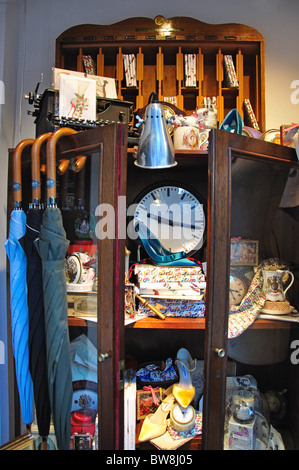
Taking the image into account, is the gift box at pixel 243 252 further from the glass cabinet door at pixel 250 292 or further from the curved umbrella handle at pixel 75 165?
the curved umbrella handle at pixel 75 165

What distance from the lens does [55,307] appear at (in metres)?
1.14

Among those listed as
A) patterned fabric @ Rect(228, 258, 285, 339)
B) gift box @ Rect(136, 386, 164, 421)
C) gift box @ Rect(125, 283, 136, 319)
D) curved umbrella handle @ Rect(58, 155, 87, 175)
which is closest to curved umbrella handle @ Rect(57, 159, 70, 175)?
curved umbrella handle @ Rect(58, 155, 87, 175)

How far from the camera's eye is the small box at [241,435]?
47.3 inches

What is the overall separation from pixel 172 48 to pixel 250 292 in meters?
1.35

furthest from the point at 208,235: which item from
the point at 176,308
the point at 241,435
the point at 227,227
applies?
the point at 241,435

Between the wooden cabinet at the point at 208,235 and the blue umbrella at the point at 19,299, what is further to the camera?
the blue umbrella at the point at 19,299

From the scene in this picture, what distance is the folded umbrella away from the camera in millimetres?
1189

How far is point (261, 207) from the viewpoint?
1271 millimetres
